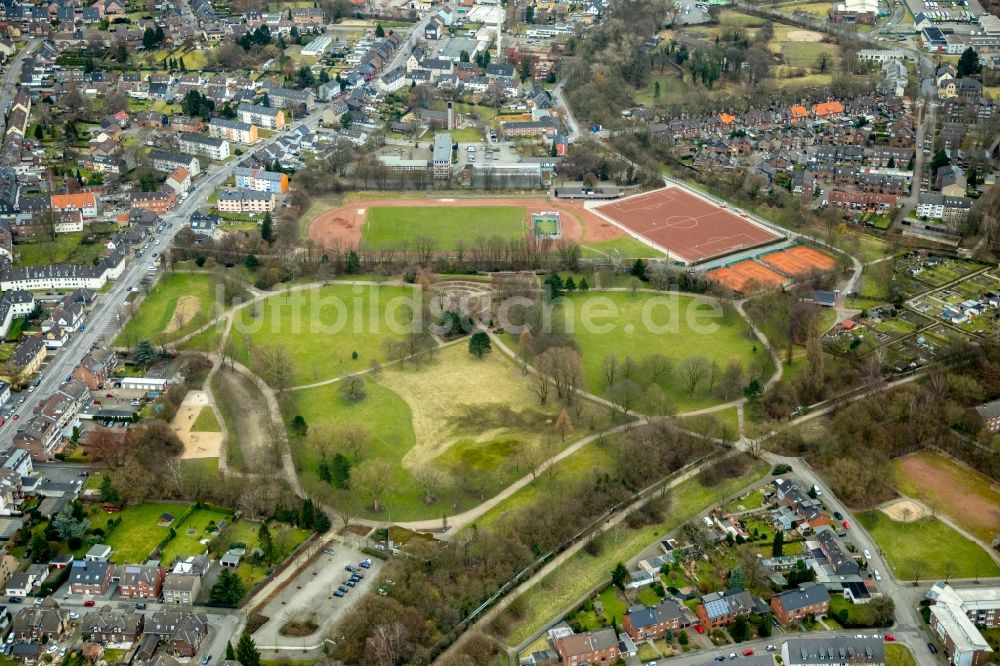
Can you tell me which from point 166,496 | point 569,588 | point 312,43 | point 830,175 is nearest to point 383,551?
point 569,588

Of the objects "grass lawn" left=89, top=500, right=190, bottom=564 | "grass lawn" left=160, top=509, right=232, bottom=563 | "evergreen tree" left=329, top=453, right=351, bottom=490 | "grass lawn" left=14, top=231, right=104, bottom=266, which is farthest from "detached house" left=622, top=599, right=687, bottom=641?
"grass lawn" left=14, top=231, right=104, bottom=266

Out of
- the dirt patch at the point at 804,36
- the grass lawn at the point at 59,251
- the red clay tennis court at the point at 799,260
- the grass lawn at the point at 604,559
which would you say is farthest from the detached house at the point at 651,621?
the dirt patch at the point at 804,36

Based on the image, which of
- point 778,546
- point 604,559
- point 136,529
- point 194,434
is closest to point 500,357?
point 194,434

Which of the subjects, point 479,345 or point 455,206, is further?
point 455,206

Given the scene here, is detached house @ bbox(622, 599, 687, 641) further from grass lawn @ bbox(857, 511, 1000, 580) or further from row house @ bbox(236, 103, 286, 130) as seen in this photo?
row house @ bbox(236, 103, 286, 130)

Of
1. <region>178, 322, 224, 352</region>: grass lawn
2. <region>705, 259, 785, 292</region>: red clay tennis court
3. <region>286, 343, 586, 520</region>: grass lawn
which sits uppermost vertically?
<region>705, 259, 785, 292</region>: red clay tennis court

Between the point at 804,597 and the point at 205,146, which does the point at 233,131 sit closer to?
the point at 205,146

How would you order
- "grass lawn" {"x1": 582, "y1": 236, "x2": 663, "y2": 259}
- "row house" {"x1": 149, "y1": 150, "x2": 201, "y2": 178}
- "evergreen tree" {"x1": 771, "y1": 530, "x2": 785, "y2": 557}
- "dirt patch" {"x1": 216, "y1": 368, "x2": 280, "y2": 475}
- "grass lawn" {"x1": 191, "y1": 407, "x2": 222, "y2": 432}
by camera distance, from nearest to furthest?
"evergreen tree" {"x1": 771, "y1": 530, "x2": 785, "y2": 557}
"dirt patch" {"x1": 216, "y1": 368, "x2": 280, "y2": 475}
"grass lawn" {"x1": 191, "y1": 407, "x2": 222, "y2": 432}
"grass lawn" {"x1": 582, "y1": 236, "x2": 663, "y2": 259}
"row house" {"x1": 149, "y1": 150, "x2": 201, "y2": 178}
